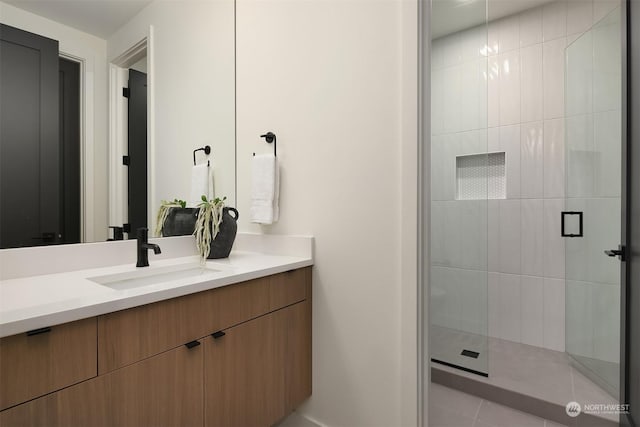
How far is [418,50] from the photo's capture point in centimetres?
126

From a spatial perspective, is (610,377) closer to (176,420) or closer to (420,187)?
(420,187)

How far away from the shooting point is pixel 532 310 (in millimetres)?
2346

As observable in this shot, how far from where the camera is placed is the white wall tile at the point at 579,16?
6.97 feet

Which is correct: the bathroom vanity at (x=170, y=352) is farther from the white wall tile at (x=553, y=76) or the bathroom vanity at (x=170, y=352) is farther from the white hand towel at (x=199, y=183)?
the white wall tile at (x=553, y=76)

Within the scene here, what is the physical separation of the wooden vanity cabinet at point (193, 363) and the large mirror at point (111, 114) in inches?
23.2

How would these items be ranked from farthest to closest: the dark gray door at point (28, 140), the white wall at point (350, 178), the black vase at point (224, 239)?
1. the black vase at point (224, 239)
2. the white wall at point (350, 178)
3. the dark gray door at point (28, 140)

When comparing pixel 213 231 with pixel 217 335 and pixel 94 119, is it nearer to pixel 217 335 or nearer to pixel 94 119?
pixel 217 335

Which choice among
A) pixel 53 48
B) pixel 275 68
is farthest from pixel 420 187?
pixel 53 48

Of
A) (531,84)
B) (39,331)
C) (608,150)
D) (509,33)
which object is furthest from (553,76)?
(39,331)

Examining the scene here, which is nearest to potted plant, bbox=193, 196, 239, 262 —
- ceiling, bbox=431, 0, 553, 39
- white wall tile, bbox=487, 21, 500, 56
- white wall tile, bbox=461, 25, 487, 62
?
ceiling, bbox=431, 0, 553, 39

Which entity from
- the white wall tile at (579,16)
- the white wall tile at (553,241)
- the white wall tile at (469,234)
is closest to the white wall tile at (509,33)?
the white wall tile at (579,16)

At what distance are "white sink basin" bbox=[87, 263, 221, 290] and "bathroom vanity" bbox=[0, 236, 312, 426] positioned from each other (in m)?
0.03

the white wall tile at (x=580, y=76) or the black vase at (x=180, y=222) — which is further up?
the white wall tile at (x=580, y=76)

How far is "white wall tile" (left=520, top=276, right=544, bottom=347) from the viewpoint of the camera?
2.31 m
